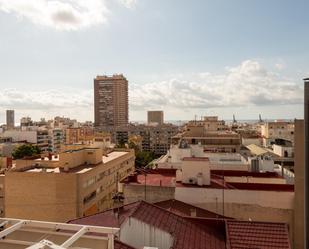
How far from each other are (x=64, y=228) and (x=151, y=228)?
577 centimetres

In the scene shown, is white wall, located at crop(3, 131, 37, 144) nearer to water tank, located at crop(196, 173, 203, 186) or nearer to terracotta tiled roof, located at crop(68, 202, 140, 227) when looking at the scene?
water tank, located at crop(196, 173, 203, 186)

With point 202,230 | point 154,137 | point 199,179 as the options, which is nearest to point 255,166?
point 199,179

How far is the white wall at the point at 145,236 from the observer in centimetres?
1433

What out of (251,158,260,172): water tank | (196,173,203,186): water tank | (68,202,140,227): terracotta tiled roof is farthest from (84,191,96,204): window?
(68,202,140,227): terracotta tiled roof

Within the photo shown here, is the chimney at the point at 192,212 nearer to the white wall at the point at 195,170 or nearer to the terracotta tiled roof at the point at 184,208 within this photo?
the terracotta tiled roof at the point at 184,208

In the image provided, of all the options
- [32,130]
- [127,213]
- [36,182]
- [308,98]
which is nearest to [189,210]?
[127,213]

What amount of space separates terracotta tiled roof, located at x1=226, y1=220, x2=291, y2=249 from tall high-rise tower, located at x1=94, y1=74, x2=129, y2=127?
164 meters

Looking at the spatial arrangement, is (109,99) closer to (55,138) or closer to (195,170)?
(55,138)

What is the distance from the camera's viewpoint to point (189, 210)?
22.7 m

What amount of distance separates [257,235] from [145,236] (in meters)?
5.12

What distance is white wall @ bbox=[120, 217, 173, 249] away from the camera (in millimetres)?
14328

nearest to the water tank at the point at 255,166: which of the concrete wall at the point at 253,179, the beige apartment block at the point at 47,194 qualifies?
the concrete wall at the point at 253,179

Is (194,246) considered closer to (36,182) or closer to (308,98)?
(308,98)

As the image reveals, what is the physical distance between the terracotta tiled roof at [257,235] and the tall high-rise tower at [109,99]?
164 meters
